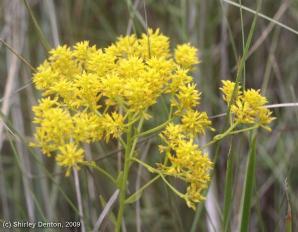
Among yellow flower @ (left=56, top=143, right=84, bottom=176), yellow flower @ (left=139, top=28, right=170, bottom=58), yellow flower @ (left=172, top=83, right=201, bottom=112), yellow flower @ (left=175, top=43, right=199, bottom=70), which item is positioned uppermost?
yellow flower @ (left=139, top=28, right=170, bottom=58)

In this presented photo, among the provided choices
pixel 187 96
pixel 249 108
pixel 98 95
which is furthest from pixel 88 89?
pixel 249 108

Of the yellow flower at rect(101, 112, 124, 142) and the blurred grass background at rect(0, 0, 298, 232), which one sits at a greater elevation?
the blurred grass background at rect(0, 0, 298, 232)

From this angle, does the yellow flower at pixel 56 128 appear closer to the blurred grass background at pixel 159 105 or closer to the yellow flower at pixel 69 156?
the yellow flower at pixel 69 156

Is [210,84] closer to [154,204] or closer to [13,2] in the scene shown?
[154,204]

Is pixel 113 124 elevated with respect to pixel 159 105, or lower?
lower

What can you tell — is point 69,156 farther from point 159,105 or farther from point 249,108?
point 159,105

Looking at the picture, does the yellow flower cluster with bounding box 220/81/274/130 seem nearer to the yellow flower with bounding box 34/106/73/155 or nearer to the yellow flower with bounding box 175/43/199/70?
the yellow flower with bounding box 175/43/199/70

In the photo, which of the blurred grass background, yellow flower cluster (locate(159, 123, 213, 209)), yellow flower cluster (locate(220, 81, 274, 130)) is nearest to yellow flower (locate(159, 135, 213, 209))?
yellow flower cluster (locate(159, 123, 213, 209))
